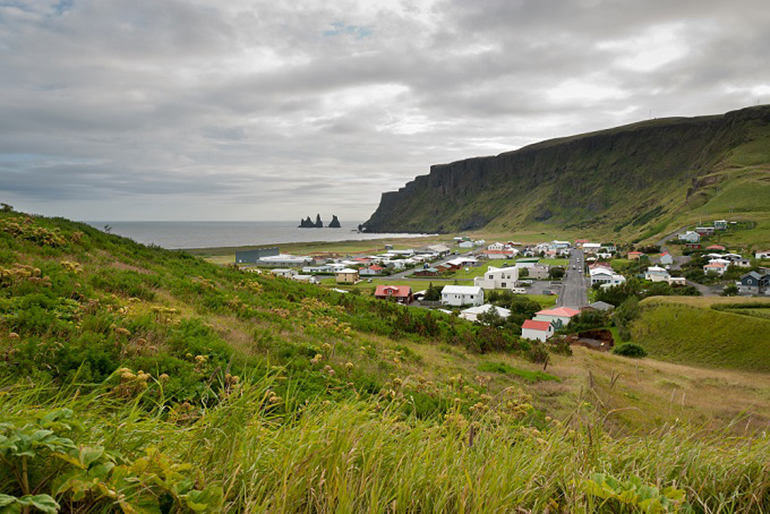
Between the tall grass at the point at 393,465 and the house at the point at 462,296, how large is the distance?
53.0 m

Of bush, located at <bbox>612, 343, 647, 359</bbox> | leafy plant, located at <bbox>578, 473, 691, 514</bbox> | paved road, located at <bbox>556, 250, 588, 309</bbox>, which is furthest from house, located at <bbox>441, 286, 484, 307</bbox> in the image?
leafy plant, located at <bbox>578, 473, 691, 514</bbox>

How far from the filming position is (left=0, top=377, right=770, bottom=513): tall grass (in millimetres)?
2006

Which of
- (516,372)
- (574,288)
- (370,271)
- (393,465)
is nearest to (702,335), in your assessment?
(516,372)

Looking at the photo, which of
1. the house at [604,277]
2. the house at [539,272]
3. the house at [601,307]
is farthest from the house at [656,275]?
the house at [601,307]

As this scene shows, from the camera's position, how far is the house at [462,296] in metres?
55.4

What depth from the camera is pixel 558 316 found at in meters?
42.1

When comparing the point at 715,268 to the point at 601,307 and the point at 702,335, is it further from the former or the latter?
the point at 702,335

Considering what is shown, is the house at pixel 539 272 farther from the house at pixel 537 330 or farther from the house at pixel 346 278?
the house at pixel 537 330

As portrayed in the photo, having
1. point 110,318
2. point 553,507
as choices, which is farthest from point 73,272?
point 553,507

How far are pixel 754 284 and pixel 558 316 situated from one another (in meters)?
32.6

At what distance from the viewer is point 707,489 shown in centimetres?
259

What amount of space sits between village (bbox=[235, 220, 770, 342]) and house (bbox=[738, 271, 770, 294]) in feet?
0.34

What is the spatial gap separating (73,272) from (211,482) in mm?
8271

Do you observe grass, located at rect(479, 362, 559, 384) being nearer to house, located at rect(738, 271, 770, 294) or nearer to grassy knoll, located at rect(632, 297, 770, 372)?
grassy knoll, located at rect(632, 297, 770, 372)
